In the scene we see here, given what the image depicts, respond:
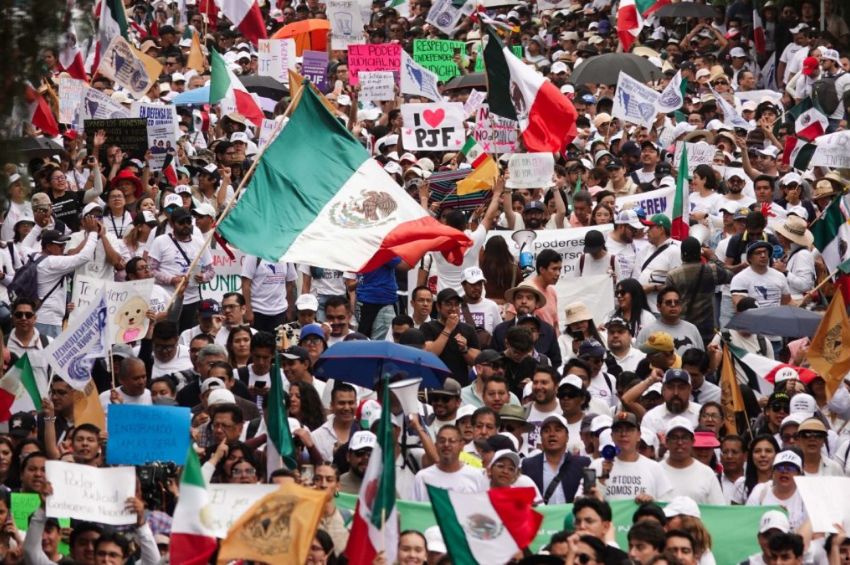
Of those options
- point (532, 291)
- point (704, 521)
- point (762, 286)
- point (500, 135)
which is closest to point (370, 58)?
point (500, 135)

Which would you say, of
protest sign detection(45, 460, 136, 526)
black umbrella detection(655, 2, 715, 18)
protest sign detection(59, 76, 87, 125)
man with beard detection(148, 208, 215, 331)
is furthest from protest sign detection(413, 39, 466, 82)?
protest sign detection(45, 460, 136, 526)

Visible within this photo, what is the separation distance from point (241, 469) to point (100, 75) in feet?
43.1

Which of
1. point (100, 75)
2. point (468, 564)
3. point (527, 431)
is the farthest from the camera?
point (100, 75)

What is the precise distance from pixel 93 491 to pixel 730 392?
18.0ft

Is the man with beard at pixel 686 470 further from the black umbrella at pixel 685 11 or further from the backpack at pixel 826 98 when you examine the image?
the black umbrella at pixel 685 11

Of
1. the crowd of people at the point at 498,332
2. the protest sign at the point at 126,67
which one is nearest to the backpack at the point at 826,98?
the crowd of people at the point at 498,332

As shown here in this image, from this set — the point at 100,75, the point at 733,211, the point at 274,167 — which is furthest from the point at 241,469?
the point at 100,75

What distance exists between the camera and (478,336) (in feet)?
60.8

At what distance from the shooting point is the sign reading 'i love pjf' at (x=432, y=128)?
951 inches

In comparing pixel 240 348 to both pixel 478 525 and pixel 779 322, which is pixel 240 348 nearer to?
pixel 779 322

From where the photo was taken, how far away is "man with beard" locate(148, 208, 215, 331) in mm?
19781

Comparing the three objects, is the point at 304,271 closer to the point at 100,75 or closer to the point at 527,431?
the point at 527,431

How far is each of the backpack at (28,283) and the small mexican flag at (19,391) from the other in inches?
131

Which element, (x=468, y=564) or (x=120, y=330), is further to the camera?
(x=120, y=330)
